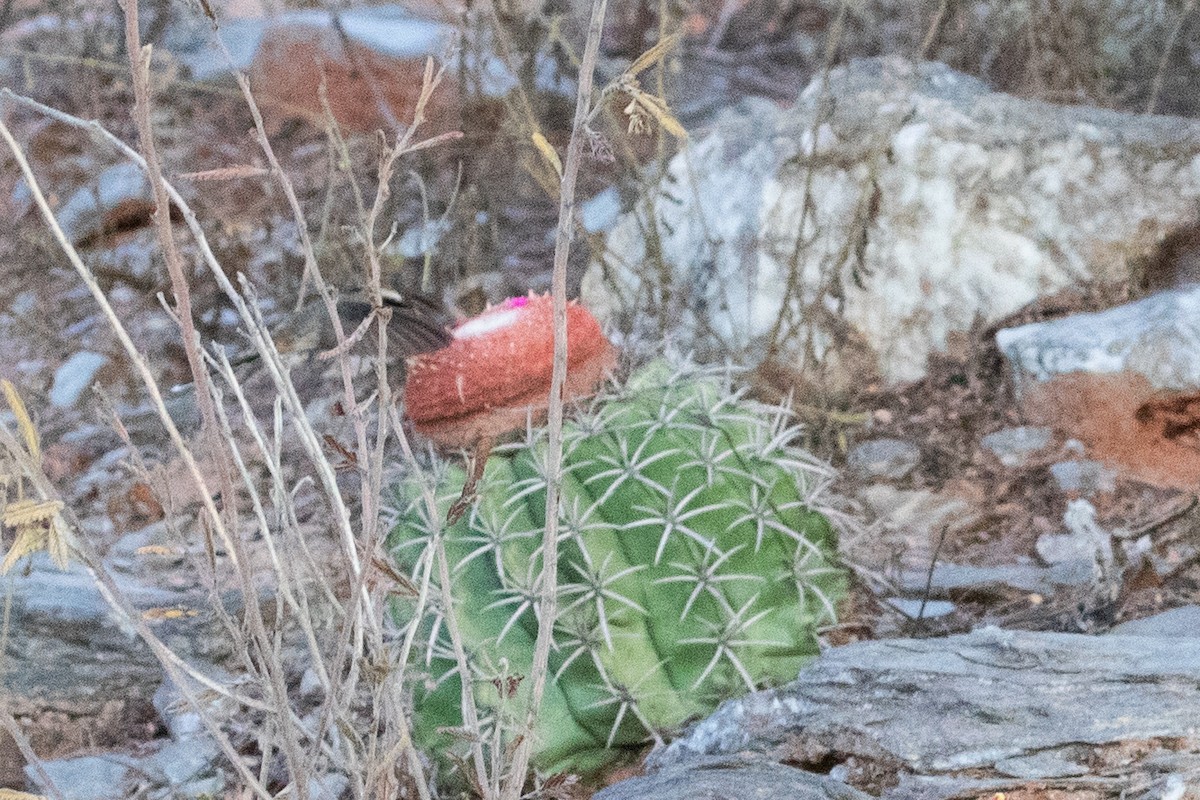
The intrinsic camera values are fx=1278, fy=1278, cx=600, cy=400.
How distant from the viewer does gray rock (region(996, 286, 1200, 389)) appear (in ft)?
9.70

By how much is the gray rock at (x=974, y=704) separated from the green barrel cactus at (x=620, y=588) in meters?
0.11

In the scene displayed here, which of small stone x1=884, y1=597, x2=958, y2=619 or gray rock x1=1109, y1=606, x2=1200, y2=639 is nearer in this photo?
gray rock x1=1109, y1=606, x2=1200, y2=639

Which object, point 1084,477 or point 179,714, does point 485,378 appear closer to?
point 179,714

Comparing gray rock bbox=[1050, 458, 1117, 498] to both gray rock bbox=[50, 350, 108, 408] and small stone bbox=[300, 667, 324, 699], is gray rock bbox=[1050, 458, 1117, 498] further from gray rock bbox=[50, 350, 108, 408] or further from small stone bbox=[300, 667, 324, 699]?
gray rock bbox=[50, 350, 108, 408]

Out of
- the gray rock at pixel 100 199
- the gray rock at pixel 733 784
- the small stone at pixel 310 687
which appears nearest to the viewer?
the gray rock at pixel 733 784

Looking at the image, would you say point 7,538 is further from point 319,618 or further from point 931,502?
point 931,502

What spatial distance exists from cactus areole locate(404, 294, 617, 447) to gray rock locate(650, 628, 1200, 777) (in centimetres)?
55

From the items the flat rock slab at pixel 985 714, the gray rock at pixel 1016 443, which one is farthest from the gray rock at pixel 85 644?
the gray rock at pixel 1016 443

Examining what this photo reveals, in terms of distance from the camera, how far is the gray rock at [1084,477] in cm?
298

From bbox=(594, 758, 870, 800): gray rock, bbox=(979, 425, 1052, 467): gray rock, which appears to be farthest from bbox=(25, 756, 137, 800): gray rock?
bbox=(979, 425, 1052, 467): gray rock

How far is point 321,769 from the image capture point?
198 centimetres

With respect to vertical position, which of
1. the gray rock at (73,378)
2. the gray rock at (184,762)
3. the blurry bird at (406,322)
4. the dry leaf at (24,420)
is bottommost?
the gray rock at (184,762)

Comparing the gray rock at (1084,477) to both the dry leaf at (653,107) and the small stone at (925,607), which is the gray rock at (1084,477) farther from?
the dry leaf at (653,107)

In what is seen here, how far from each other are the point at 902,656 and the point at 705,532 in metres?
0.33
